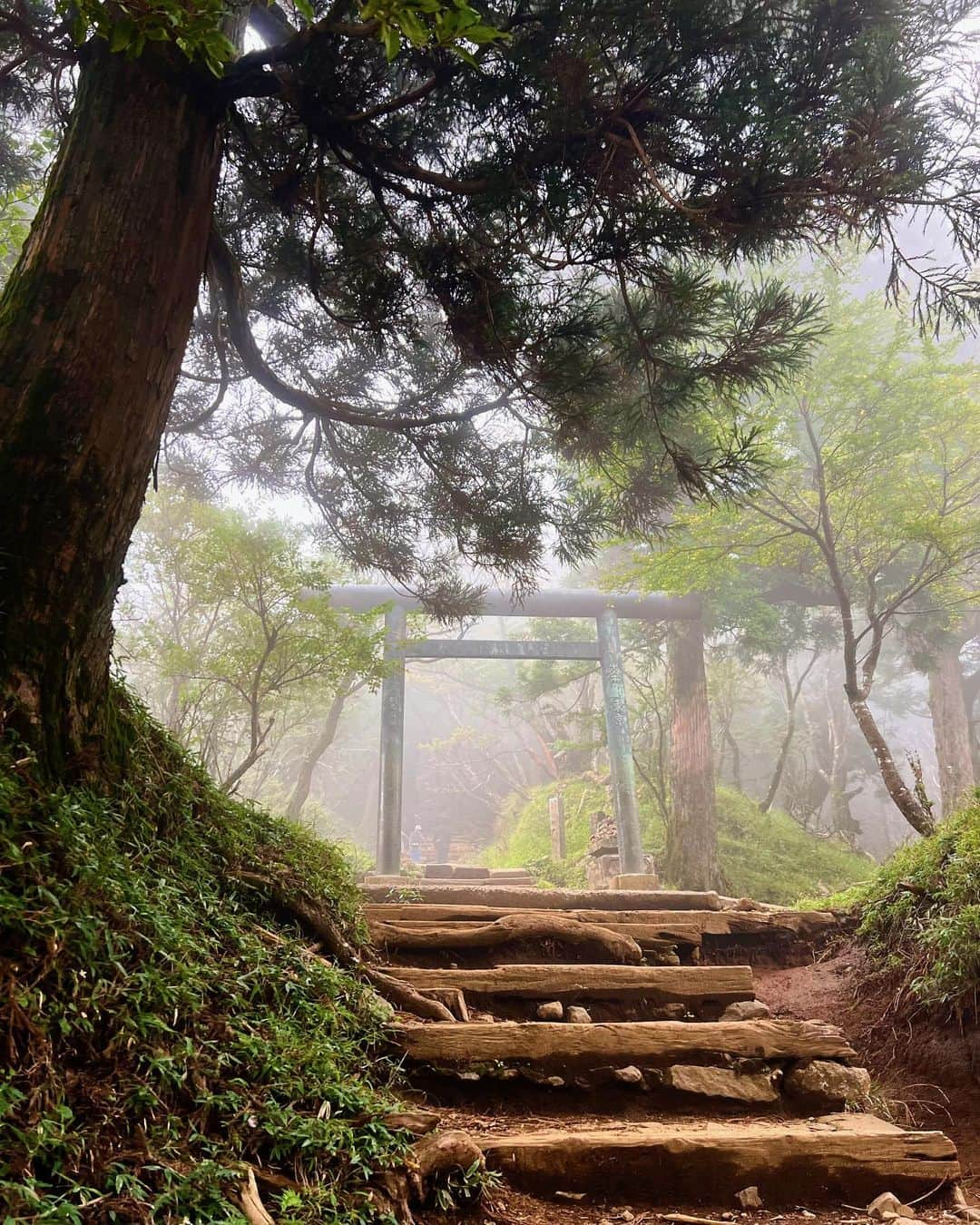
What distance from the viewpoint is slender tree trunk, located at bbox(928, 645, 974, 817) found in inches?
524

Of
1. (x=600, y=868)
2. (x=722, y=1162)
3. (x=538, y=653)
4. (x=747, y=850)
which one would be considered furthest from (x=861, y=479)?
(x=722, y=1162)

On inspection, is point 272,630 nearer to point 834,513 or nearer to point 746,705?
point 834,513

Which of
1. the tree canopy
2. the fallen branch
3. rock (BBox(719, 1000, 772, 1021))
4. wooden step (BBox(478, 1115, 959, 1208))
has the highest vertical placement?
the tree canopy

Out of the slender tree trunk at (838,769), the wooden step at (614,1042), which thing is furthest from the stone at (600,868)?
the wooden step at (614,1042)

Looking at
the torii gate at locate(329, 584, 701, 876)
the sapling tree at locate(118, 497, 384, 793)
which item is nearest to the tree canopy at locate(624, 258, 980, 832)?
the torii gate at locate(329, 584, 701, 876)

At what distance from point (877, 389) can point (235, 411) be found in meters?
7.63

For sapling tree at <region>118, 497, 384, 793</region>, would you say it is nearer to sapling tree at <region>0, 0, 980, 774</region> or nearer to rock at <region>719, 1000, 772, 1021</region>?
sapling tree at <region>0, 0, 980, 774</region>

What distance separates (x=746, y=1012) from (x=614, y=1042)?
832 mm

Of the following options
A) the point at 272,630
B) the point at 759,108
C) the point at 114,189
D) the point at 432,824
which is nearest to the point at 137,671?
the point at 272,630

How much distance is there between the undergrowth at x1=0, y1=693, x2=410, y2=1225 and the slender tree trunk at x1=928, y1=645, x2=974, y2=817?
13694 millimetres

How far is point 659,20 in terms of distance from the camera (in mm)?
2811

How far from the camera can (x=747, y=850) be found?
504 inches

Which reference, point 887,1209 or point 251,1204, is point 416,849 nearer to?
point 887,1209

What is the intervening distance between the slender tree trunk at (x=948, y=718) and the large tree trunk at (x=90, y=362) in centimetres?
1394
